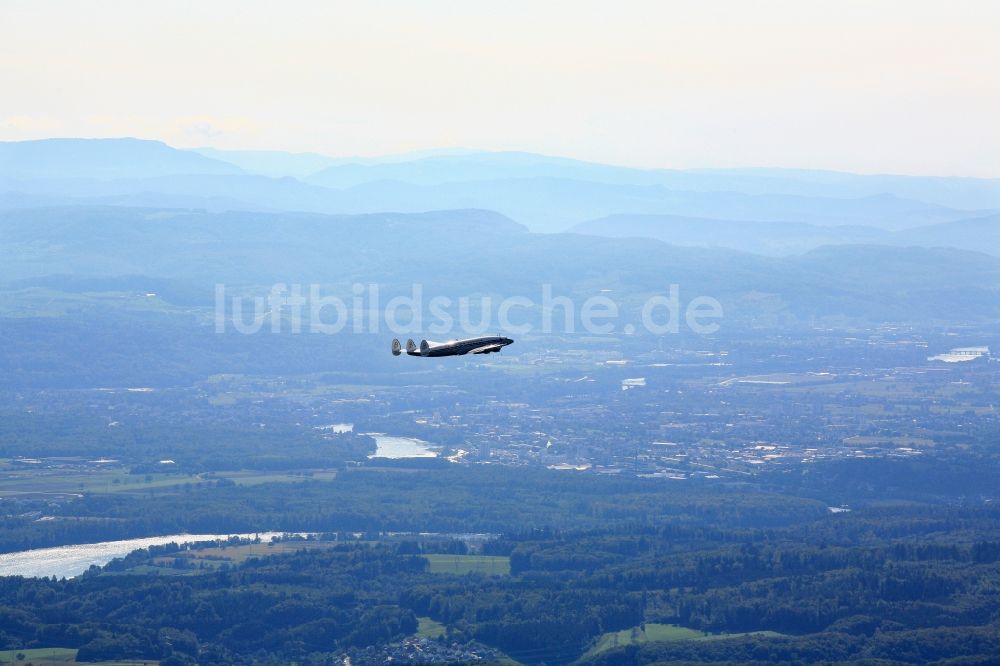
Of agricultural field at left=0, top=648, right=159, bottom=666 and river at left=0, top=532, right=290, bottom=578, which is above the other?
river at left=0, top=532, right=290, bottom=578

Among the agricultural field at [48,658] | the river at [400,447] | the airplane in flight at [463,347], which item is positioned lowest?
the agricultural field at [48,658]

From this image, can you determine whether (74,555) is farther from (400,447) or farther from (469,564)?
(400,447)

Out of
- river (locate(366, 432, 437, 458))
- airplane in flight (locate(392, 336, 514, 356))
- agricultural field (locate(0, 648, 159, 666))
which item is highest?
airplane in flight (locate(392, 336, 514, 356))

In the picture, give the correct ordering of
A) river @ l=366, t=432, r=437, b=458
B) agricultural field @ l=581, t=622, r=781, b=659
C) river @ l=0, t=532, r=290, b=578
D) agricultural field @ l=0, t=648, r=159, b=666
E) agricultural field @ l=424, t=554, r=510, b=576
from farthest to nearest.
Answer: river @ l=366, t=432, r=437, b=458, river @ l=0, t=532, r=290, b=578, agricultural field @ l=424, t=554, r=510, b=576, agricultural field @ l=581, t=622, r=781, b=659, agricultural field @ l=0, t=648, r=159, b=666

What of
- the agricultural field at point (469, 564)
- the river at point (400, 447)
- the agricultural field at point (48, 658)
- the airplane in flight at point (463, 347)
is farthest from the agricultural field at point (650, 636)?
the river at point (400, 447)

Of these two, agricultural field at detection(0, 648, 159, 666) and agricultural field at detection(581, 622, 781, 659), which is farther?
agricultural field at detection(581, 622, 781, 659)

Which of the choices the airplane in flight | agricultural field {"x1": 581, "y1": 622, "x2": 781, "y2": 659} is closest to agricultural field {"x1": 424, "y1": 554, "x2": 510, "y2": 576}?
agricultural field {"x1": 581, "y1": 622, "x2": 781, "y2": 659}

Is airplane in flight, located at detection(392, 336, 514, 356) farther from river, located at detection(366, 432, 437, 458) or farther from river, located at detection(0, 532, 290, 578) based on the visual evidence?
river, located at detection(366, 432, 437, 458)

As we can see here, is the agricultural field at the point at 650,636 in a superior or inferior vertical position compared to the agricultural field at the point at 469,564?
inferior

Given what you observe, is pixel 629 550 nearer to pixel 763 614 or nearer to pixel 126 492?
pixel 763 614

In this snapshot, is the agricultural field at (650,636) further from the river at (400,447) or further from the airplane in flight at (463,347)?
the river at (400,447)

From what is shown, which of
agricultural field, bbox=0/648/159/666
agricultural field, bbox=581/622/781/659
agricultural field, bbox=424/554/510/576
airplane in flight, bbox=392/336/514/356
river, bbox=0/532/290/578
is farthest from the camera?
river, bbox=0/532/290/578
